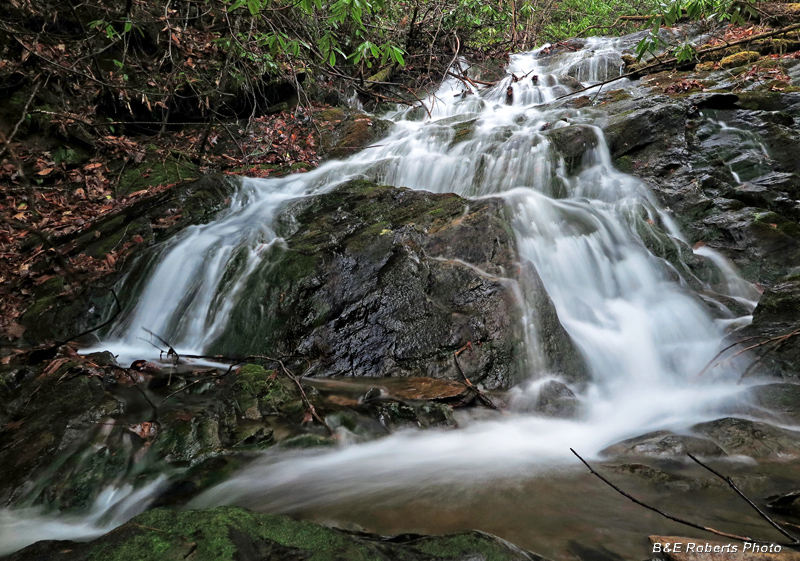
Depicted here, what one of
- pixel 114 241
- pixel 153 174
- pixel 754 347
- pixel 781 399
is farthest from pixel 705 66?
pixel 114 241

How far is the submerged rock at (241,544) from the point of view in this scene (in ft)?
4.69

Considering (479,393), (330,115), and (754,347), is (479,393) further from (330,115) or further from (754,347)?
(330,115)

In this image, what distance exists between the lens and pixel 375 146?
927cm

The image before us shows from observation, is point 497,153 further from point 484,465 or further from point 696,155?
point 484,465

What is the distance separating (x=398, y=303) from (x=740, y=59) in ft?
30.3

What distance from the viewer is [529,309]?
4.22 metres

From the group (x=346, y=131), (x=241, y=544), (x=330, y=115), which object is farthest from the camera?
(x=330, y=115)

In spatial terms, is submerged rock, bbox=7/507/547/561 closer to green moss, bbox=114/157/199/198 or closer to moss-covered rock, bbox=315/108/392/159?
green moss, bbox=114/157/199/198

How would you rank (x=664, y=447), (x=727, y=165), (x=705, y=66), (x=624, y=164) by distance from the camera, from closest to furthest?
(x=664, y=447) → (x=727, y=165) → (x=624, y=164) → (x=705, y=66)

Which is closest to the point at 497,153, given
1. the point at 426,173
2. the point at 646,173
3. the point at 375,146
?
the point at 426,173

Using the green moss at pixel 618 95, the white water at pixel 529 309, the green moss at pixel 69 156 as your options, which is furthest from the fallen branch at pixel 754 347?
the green moss at pixel 69 156

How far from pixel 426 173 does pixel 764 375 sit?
5.84m

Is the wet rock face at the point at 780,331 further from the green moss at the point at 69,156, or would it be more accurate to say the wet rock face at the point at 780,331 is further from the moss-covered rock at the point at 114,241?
the green moss at the point at 69,156

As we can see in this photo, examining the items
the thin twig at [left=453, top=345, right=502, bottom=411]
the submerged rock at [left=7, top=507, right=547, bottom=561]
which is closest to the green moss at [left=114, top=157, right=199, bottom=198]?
the thin twig at [left=453, top=345, right=502, bottom=411]
